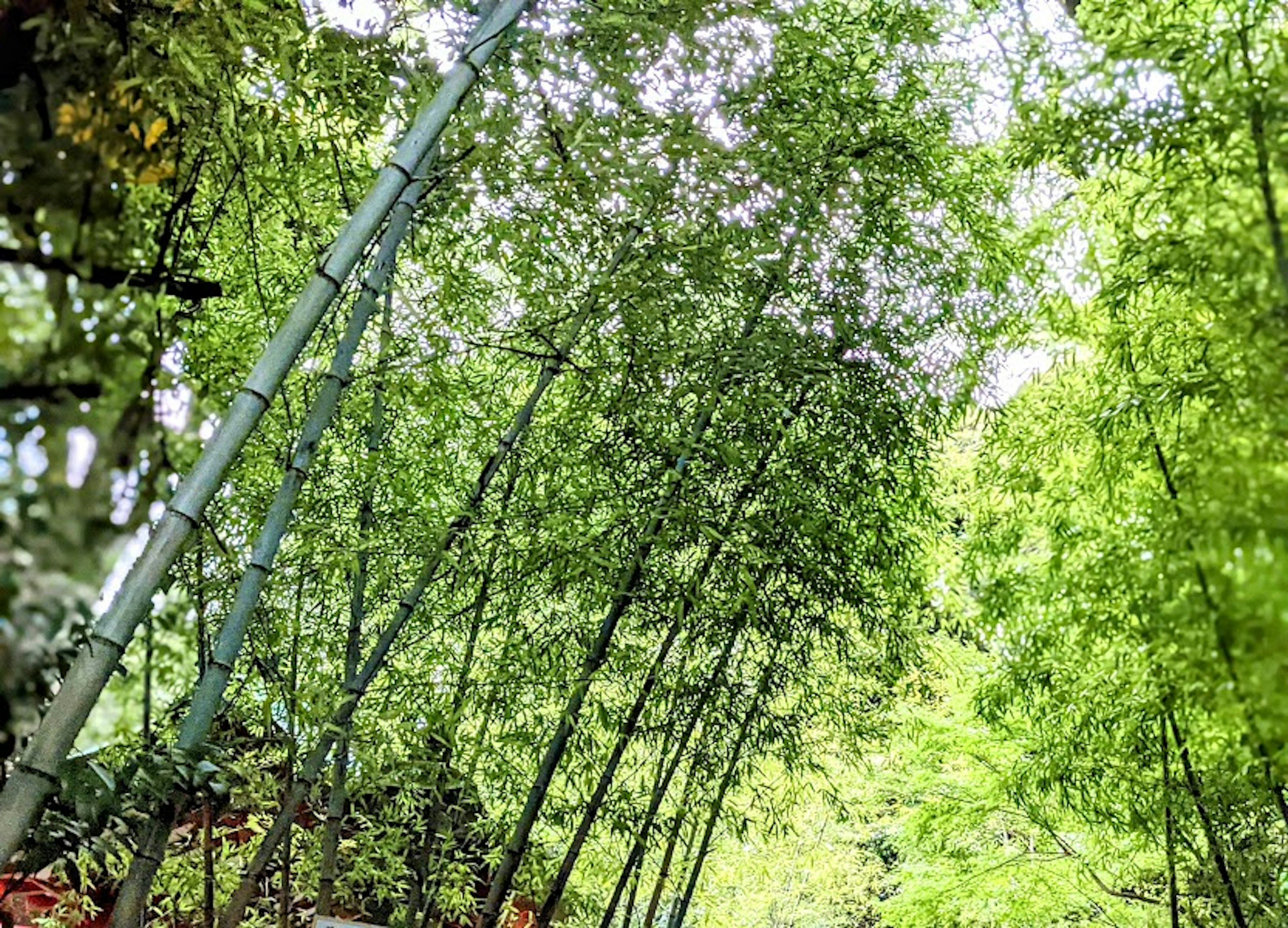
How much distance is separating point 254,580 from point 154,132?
3.41 ft

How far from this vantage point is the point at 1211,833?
12.5 feet

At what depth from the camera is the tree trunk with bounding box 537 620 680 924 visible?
3549mm

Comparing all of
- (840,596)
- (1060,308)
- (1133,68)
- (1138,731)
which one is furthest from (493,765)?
(1133,68)

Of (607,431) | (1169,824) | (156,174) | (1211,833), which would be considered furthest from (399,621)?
(1169,824)

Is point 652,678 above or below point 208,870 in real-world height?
above

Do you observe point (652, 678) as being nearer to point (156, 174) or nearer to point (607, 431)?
point (607, 431)

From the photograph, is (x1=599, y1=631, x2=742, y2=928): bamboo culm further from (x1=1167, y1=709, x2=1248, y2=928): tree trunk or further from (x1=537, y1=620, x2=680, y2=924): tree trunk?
(x1=1167, y1=709, x2=1248, y2=928): tree trunk

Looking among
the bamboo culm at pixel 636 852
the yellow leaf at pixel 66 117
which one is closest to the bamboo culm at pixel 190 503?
the yellow leaf at pixel 66 117

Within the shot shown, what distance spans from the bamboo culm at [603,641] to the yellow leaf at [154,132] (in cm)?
179

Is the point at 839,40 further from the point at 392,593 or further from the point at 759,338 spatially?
the point at 392,593

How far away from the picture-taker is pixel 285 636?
3.33m

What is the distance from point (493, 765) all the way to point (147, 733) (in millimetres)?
1869

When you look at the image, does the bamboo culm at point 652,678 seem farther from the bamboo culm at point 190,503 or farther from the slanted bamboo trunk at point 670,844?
the bamboo culm at point 190,503

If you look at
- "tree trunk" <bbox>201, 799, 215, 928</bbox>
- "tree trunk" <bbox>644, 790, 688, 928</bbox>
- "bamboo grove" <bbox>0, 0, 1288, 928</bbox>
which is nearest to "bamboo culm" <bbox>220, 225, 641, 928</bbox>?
"bamboo grove" <bbox>0, 0, 1288, 928</bbox>
